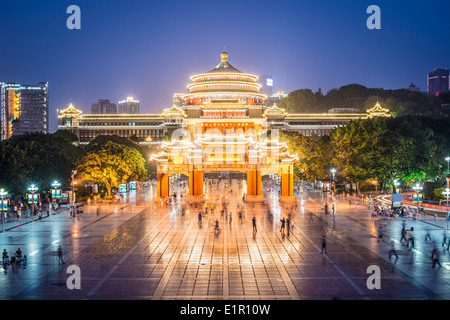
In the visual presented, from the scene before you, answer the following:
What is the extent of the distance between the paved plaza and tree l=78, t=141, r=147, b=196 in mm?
15934

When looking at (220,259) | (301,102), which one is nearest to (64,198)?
(220,259)

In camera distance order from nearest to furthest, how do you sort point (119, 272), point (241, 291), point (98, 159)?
point (241, 291)
point (119, 272)
point (98, 159)

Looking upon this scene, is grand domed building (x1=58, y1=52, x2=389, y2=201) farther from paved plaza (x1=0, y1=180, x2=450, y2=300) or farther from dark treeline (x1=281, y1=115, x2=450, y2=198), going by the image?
paved plaza (x1=0, y1=180, x2=450, y2=300)

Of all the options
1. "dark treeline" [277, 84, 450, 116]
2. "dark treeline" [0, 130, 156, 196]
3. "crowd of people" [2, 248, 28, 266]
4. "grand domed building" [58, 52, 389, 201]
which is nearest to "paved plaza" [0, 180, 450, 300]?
"crowd of people" [2, 248, 28, 266]

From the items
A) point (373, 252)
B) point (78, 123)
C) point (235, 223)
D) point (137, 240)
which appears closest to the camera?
point (373, 252)

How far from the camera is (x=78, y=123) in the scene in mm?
159375

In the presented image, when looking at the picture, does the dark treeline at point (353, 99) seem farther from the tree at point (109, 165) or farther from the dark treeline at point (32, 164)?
the dark treeline at point (32, 164)

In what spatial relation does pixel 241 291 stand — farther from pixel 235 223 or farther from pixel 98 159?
pixel 98 159

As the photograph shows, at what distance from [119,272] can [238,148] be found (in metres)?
43.5

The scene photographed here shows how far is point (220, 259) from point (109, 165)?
135ft

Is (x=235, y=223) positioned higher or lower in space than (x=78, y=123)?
lower

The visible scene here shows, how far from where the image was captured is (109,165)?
6650 cm
